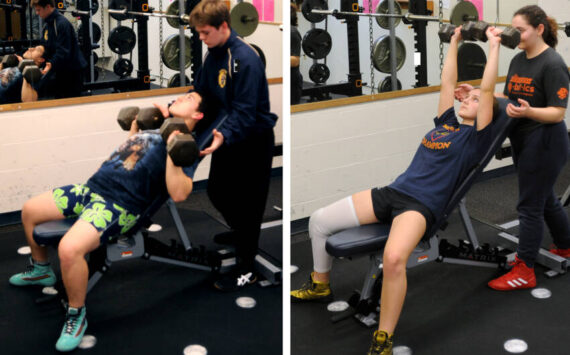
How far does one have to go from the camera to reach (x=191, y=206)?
12.2ft

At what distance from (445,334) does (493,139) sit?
0.79m

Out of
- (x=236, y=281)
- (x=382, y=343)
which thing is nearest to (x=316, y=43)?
(x=236, y=281)

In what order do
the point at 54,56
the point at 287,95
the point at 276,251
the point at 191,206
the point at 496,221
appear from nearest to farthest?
the point at 287,95
the point at 276,251
the point at 54,56
the point at 496,221
the point at 191,206

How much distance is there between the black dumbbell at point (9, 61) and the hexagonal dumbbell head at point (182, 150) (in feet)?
4.93

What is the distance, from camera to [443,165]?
220 centimetres

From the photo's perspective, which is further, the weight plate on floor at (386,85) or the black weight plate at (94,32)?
the weight plate on floor at (386,85)

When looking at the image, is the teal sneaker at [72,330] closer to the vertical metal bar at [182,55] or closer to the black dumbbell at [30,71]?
the black dumbbell at [30,71]

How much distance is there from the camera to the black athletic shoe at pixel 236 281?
8.63ft

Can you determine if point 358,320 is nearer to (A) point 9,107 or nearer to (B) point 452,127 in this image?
(B) point 452,127

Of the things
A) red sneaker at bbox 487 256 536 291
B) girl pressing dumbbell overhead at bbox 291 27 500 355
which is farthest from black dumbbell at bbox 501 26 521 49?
red sneaker at bbox 487 256 536 291

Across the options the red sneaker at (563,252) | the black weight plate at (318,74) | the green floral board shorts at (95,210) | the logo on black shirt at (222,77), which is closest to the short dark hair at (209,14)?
the logo on black shirt at (222,77)

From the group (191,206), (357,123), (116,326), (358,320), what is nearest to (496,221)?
(357,123)

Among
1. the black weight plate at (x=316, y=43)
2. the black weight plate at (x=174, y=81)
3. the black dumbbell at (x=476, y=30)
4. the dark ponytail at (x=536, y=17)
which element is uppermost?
the black weight plate at (x=316, y=43)

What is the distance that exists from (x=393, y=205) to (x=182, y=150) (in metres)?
0.81
